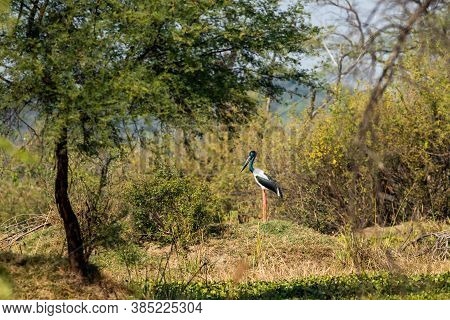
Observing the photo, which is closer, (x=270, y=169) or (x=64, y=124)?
(x=64, y=124)

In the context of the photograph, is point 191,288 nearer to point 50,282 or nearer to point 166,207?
point 50,282

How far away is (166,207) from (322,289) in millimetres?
6647

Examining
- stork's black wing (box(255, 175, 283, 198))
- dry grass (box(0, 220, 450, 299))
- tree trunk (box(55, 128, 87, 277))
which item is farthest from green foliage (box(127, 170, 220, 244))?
tree trunk (box(55, 128, 87, 277))

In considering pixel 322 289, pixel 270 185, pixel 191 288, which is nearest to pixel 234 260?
pixel 270 185

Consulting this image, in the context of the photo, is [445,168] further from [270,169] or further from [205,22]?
[205,22]

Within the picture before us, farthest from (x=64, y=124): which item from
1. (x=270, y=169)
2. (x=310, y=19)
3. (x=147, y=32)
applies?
(x=270, y=169)

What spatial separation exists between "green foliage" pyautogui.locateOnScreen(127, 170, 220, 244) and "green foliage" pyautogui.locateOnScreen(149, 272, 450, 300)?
537 centimetres

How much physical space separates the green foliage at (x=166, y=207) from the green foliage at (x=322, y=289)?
5367 mm

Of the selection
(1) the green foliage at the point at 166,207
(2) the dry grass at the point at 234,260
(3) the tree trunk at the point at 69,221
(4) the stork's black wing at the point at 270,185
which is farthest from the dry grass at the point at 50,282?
(4) the stork's black wing at the point at 270,185

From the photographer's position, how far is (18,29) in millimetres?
10180

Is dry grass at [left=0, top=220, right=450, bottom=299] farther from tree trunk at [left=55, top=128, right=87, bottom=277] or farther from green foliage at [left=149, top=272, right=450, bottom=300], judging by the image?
green foliage at [left=149, top=272, right=450, bottom=300]

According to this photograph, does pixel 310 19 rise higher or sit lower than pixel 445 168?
higher

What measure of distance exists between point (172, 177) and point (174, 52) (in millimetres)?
7808
